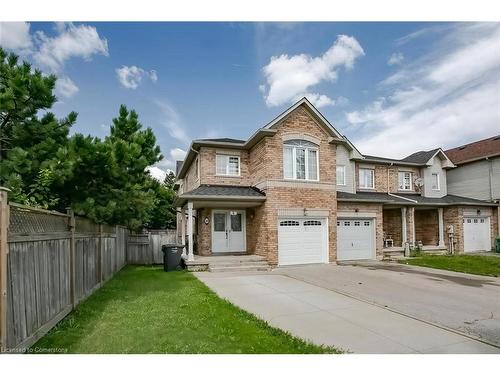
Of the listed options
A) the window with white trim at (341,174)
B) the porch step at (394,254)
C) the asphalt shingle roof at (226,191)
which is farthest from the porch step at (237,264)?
the window with white trim at (341,174)

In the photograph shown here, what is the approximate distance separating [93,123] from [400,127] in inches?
471

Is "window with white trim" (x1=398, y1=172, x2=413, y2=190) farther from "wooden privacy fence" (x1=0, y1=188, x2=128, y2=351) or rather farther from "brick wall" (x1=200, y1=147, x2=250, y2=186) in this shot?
"wooden privacy fence" (x1=0, y1=188, x2=128, y2=351)

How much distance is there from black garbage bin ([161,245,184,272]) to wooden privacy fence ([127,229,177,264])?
14.6ft

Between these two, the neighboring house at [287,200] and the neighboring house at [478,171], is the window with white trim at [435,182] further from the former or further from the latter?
the neighboring house at [287,200]

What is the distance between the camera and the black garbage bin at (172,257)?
13.6m

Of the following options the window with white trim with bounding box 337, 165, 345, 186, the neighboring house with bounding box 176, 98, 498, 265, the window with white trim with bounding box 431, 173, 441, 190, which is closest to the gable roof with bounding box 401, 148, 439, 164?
the window with white trim with bounding box 431, 173, 441, 190

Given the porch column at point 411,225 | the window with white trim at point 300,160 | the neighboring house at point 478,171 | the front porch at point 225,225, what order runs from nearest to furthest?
the window with white trim at point 300,160, the front porch at point 225,225, the porch column at point 411,225, the neighboring house at point 478,171

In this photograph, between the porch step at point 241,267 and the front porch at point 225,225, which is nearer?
the porch step at point 241,267

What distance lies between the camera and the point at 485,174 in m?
22.0

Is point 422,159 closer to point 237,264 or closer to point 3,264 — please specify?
point 237,264

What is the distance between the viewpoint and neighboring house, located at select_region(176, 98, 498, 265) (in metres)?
14.2

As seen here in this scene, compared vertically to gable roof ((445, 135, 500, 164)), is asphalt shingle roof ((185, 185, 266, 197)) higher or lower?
lower

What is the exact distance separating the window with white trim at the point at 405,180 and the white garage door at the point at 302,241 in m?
9.34

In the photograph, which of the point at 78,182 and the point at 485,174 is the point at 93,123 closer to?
the point at 78,182
